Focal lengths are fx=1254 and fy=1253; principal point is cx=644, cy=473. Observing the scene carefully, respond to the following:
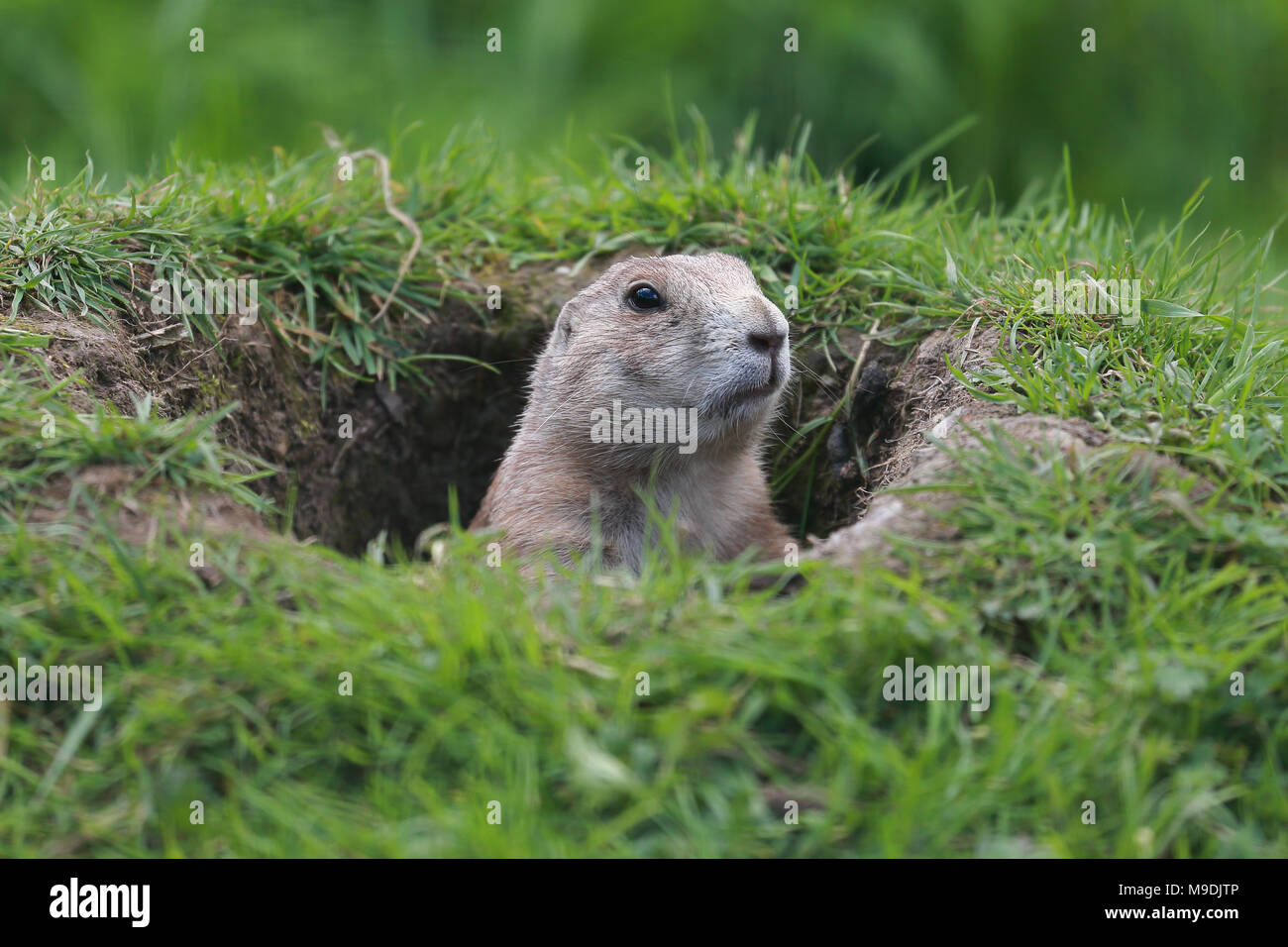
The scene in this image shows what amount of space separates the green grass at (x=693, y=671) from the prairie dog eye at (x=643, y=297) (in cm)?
165

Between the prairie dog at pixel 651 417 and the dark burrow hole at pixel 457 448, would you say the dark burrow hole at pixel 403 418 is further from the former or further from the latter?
the prairie dog at pixel 651 417

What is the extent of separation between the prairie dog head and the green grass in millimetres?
1052

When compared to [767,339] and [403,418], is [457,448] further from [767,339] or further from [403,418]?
[767,339]

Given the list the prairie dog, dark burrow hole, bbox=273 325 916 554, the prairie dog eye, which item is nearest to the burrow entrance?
dark burrow hole, bbox=273 325 916 554

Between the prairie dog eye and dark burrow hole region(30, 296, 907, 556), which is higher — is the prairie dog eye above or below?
above

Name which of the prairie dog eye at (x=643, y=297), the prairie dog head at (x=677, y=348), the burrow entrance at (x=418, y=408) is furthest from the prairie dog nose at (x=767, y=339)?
the burrow entrance at (x=418, y=408)

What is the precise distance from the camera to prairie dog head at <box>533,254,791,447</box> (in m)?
5.49

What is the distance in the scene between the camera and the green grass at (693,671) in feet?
11.2

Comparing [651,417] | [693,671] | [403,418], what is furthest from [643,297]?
[693,671]

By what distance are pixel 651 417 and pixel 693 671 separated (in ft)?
7.22

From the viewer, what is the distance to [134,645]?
12.9 feet

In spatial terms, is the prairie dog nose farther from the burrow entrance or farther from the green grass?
the green grass
